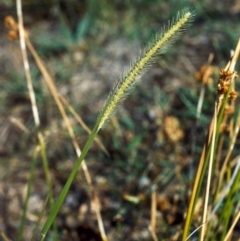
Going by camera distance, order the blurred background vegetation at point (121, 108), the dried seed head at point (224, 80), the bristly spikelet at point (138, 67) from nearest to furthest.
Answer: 1. the bristly spikelet at point (138, 67)
2. the dried seed head at point (224, 80)
3. the blurred background vegetation at point (121, 108)

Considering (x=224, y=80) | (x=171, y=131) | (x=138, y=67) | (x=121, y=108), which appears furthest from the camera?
(x=121, y=108)

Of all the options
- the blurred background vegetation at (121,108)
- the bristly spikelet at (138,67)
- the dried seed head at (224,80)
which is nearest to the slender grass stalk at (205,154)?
the dried seed head at (224,80)

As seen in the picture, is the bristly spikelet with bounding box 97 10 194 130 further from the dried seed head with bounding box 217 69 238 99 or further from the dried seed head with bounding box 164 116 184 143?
the dried seed head with bounding box 164 116 184 143

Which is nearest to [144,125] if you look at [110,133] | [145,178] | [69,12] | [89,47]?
[110,133]

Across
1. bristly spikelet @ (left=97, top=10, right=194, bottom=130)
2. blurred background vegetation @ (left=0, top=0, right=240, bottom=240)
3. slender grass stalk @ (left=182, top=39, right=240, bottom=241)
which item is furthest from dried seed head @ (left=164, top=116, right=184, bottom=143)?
bristly spikelet @ (left=97, top=10, right=194, bottom=130)

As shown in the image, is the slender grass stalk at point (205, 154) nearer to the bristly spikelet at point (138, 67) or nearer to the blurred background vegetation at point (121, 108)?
the bristly spikelet at point (138, 67)

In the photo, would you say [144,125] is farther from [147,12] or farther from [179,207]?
[147,12]

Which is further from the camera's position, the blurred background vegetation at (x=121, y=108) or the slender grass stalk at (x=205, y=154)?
the blurred background vegetation at (x=121, y=108)

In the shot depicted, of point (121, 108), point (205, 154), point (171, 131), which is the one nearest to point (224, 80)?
point (205, 154)

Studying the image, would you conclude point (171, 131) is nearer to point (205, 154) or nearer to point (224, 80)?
point (205, 154)
